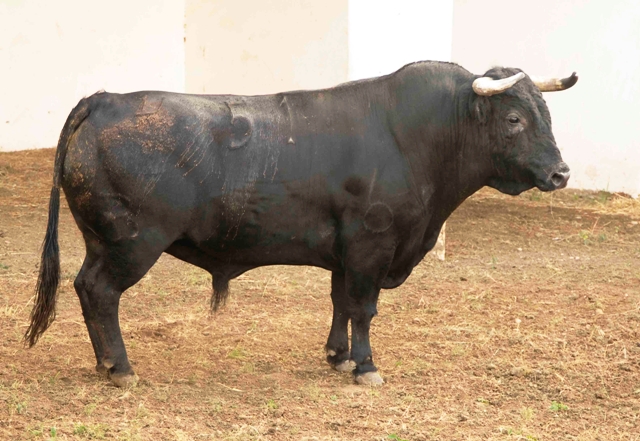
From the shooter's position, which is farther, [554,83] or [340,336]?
[340,336]

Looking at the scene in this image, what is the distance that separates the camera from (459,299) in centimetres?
773

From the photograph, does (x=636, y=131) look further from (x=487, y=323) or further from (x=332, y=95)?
(x=332, y=95)

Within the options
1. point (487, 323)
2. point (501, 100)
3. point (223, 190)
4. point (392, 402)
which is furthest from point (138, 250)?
point (487, 323)

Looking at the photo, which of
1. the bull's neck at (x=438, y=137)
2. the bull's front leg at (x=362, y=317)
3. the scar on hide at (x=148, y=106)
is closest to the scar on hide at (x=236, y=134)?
the scar on hide at (x=148, y=106)

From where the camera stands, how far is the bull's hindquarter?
210 inches

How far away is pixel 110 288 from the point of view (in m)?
5.47

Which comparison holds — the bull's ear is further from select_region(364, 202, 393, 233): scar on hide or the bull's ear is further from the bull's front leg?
the bull's front leg

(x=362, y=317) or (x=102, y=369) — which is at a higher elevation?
(x=362, y=317)

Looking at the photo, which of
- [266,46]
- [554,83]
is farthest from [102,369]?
[266,46]

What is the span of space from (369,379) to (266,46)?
4553 millimetres

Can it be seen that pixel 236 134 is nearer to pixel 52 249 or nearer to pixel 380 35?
pixel 52 249

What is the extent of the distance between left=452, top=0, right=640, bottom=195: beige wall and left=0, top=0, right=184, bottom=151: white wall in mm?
4040

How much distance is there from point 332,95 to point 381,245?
0.94 metres

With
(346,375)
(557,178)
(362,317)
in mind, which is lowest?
(346,375)
